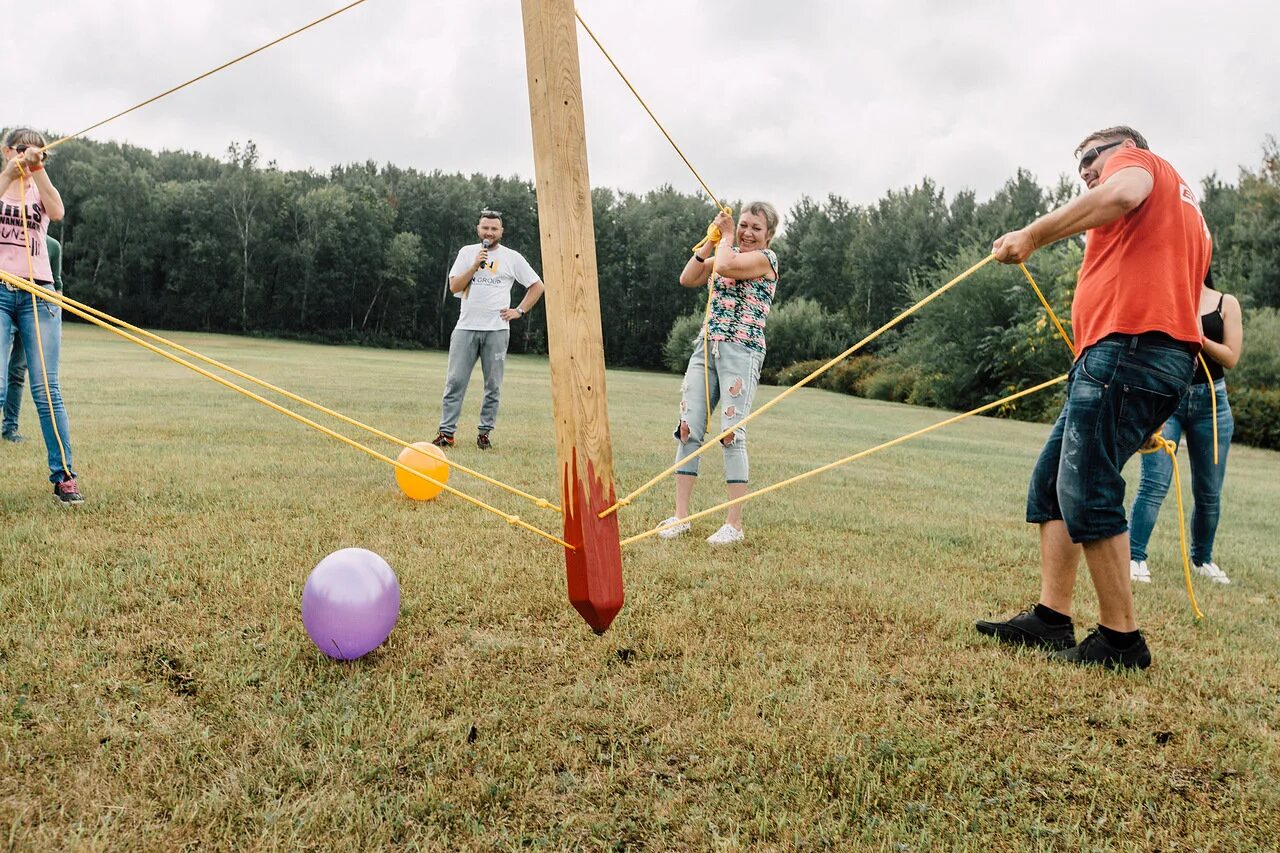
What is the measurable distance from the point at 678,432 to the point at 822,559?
3.84ft

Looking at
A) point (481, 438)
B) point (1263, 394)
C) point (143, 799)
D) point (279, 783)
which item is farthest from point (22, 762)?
point (1263, 394)

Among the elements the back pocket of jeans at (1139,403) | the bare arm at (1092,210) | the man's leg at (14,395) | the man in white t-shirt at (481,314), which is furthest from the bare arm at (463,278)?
the back pocket of jeans at (1139,403)

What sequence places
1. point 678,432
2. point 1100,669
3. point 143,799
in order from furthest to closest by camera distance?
point 678,432 → point 1100,669 → point 143,799

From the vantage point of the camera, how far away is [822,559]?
15.9ft

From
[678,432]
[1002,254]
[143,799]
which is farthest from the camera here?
[678,432]

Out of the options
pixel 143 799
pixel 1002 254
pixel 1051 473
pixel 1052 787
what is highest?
pixel 1002 254

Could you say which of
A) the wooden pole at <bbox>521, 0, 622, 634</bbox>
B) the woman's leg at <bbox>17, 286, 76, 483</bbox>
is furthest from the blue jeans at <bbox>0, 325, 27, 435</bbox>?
the wooden pole at <bbox>521, 0, 622, 634</bbox>

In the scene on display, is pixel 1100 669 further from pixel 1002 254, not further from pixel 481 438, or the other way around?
pixel 481 438

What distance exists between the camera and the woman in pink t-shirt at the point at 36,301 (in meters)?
4.92

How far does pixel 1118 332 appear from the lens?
3.16 meters

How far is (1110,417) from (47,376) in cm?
562

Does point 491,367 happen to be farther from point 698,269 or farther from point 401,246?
point 401,246

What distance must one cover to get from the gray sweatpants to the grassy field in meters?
2.61

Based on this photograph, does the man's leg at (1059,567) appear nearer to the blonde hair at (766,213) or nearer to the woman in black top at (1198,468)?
the woman in black top at (1198,468)
